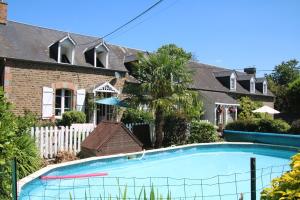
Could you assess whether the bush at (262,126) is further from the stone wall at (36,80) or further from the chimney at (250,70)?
the chimney at (250,70)

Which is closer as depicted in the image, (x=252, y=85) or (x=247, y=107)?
(x=247, y=107)

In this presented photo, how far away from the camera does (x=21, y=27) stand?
21.8 m

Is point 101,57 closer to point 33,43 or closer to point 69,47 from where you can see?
point 69,47

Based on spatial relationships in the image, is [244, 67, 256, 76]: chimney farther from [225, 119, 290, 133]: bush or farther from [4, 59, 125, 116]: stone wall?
[4, 59, 125, 116]: stone wall

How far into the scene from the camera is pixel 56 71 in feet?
68.3

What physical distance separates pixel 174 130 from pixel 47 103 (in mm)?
7422

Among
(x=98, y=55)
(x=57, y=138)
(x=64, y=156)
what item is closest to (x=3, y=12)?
(x=98, y=55)

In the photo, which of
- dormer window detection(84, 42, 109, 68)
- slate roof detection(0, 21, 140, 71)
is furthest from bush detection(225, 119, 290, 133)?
dormer window detection(84, 42, 109, 68)

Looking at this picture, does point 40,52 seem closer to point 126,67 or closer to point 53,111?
point 53,111

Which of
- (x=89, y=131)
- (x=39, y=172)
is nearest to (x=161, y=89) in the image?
(x=89, y=131)

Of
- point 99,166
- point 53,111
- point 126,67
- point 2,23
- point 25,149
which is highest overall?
point 2,23

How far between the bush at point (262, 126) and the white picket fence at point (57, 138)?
1182 centimetres

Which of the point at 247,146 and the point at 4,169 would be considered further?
the point at 247,146

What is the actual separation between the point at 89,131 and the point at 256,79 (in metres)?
28.6
